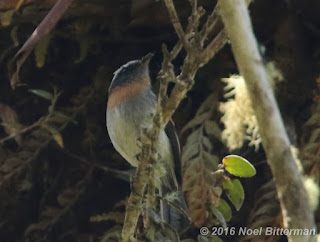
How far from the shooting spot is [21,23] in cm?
375

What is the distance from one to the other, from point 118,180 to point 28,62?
0.99 meters

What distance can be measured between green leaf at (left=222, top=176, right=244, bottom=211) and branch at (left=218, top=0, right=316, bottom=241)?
1523 millimetres

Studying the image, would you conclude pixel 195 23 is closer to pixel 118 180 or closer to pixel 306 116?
pixel 306 116

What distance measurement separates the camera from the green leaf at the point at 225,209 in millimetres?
2725

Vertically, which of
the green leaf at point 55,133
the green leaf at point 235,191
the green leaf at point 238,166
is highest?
the green leaf at point 55,133

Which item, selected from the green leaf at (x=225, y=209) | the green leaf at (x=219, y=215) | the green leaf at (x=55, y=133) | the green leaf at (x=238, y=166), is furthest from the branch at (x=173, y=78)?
the green leaf at (x=55, y=133)

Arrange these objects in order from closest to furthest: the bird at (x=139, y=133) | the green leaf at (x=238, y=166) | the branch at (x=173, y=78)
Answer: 1. the branch at (x=173, y=78)
2. the green leaf at (x=238, y=166)
3. the bird at (x=139, y=133)

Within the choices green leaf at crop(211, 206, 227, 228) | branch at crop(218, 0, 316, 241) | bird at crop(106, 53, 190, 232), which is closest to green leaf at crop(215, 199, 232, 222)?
green leaf at crop(211, 206, 227, 228)

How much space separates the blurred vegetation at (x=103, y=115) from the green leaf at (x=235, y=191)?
1.51ft

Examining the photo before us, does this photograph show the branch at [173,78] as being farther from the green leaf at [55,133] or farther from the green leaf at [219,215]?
the green leaf at [55,133]

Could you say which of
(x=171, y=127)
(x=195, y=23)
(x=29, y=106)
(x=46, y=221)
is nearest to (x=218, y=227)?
(x=171, y=127)

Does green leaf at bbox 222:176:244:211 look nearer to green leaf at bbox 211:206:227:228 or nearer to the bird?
green leaf at bbox 211:206:227:228

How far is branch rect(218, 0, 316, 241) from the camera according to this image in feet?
3.25

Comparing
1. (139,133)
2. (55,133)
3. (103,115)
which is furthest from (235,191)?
(103,115)
